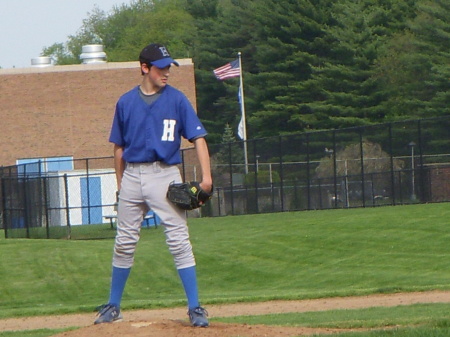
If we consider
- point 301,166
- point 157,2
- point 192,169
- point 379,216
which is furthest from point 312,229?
point 157,2

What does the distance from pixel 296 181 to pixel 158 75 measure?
23981 mm

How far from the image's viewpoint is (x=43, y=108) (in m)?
49.0

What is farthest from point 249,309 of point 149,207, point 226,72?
point 226,72

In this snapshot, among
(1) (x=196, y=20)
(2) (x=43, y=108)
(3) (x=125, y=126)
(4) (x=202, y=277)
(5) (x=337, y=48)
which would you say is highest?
(1) (x=196, y=20)

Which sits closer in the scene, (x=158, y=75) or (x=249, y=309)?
(x=158, y=75)

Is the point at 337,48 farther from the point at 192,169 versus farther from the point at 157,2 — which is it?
the point at 157,2

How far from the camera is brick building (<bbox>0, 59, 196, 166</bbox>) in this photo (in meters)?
48.7

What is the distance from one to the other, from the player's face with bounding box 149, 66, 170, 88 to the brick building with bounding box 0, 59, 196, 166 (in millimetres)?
40585

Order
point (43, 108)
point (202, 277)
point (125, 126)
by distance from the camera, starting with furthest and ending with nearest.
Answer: point (43, 108)
point (202, 277)
point (125, 126)

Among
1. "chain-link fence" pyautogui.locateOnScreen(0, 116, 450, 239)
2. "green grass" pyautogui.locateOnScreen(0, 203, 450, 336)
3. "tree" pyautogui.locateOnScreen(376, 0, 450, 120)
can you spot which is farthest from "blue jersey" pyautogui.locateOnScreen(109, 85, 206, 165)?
"tree" pyautogui.locateOnScreen(376, 0, 450, 120)

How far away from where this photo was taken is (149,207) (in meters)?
8.12

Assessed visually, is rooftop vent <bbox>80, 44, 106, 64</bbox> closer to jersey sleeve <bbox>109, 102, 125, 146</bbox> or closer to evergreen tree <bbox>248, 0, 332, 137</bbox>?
evergreen tree <bbox>248, 0, 332, 137</bbox>

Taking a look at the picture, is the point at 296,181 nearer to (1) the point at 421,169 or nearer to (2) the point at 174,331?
(1) the point at 421,169

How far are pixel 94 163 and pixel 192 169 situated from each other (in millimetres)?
12144
